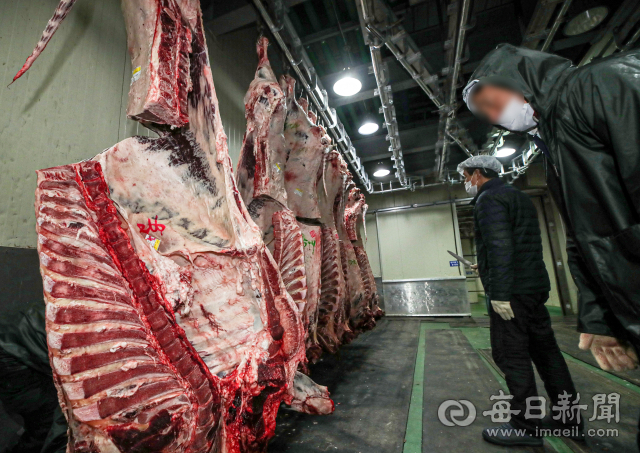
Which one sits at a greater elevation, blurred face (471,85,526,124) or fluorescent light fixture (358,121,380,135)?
fluorescent light fixture (358,121,380,135)

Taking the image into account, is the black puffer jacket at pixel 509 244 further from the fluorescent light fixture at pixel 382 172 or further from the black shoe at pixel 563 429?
the fluorescent light fixture at pixel 382 172

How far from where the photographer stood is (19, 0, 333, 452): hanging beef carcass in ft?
2.69

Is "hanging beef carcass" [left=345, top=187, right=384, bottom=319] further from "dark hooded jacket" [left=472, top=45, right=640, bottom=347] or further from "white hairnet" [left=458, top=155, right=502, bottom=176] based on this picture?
"dark hooded jacket" [left=472, top=45, right=640, bottom=347]

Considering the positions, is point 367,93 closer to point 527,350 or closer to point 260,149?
point 260,149

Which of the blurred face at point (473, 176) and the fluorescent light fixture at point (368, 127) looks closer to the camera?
Answer: the blurred face at point (473, 176)

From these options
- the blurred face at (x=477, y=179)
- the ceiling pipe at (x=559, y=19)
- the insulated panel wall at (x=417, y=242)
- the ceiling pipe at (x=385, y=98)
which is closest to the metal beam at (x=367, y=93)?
the ceiling pipe at (x=385, y=98)

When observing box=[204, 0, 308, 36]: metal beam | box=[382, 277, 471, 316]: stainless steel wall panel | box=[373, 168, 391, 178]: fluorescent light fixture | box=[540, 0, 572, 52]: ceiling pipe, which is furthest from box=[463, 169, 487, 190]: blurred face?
box=[373, 168, 391, 178]: fluorescent light fixture

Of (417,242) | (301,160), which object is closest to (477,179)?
(301,160)

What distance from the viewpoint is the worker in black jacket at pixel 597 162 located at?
2.89ft

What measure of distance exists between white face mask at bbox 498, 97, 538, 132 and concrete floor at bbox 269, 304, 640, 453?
1.72 metres

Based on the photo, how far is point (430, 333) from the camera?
5.14 meters

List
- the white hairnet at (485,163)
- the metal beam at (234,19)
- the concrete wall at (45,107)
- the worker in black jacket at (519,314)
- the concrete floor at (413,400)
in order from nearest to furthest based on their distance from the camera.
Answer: the concrete wall at (45,107)
the concrete floor at (413,400)
the worker in black jacket at (519,314)
the white hairnet at (485,163)
the metal beam at (234,19)

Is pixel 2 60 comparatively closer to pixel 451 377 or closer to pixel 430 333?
pixel 451 377

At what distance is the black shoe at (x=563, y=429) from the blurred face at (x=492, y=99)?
1.89 m
